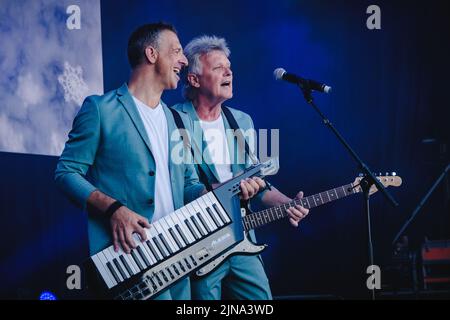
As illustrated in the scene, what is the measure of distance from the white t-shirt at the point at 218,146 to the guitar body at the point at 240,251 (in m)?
0.26

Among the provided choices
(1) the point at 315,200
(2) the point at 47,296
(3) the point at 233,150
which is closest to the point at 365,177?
(1) the point at 315,200

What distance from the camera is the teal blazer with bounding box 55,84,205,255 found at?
9.73 ft

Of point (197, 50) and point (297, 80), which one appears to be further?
point (197, 50)

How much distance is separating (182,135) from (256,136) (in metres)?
0.58

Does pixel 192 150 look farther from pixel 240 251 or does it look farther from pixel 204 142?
pixel 240 251

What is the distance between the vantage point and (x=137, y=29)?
3631 millimetres

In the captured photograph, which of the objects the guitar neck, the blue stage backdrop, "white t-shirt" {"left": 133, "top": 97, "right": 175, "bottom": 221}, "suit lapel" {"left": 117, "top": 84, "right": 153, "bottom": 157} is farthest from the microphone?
"suit lapel" {"left": 117, "top": 84, "right": 153, "bottom": 157}

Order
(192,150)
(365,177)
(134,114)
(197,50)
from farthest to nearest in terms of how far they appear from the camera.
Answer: (197,50) → (192,150) → (365,177) → (134,114)

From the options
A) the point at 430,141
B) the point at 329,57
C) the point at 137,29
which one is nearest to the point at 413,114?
the point at 430,141

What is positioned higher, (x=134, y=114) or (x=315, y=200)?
(x=134, y=114)

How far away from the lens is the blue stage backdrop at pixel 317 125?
3.72 m

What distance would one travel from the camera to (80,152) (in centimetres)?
297

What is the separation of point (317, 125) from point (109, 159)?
147cm

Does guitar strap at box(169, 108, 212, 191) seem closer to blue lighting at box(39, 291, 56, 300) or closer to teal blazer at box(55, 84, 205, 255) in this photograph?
teal blazer at box(55, 84, 205, 255)
